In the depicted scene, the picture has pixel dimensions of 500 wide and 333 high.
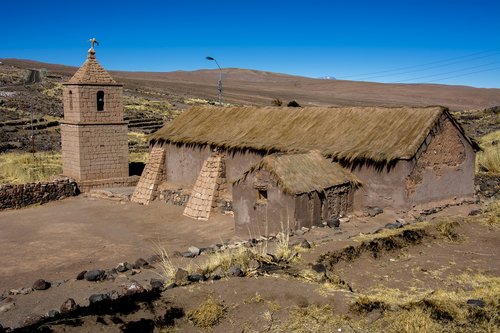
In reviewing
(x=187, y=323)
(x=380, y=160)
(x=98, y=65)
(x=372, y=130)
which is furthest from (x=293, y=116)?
(x=187, y=323)

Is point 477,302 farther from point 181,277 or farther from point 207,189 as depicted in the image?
point 207,189

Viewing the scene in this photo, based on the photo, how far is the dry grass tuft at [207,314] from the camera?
6801 millimetres

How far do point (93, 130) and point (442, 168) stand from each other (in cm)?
1461

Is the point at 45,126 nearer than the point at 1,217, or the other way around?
the point at 1,217

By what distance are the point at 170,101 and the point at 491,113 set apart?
36920mm

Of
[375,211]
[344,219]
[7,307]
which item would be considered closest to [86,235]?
[7,307]

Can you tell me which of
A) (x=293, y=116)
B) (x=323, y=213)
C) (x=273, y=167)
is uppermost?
(x=293, y=116)

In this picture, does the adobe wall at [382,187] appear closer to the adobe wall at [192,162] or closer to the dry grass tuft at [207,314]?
the adobe wall at [192,162]

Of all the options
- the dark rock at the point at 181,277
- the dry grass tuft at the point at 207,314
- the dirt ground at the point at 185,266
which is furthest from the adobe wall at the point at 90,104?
the dry grass tuft at the point at 207,314

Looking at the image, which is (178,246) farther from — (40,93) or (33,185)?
(40,93)

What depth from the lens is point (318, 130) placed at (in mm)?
18078

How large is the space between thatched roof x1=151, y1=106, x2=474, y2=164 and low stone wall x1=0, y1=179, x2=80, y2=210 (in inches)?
167

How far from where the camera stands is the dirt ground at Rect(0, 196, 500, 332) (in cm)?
692

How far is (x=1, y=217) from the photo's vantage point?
1838 centimetres
